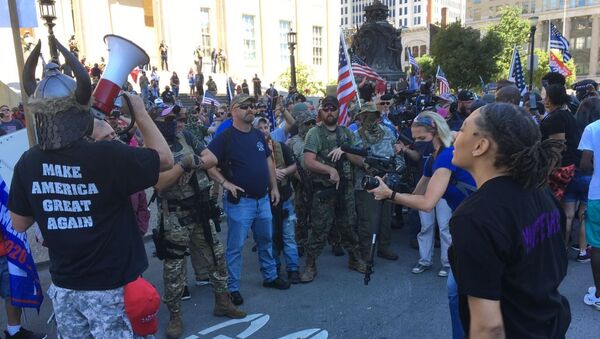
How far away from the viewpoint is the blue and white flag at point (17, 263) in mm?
3512

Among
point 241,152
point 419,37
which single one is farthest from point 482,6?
point 241,152

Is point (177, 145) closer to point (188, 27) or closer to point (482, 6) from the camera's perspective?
point (188, 27)

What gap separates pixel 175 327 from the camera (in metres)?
3.95

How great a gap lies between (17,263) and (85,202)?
2.03 metres

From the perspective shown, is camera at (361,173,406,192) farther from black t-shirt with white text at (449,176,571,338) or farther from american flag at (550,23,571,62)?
american flag at (550,23,571,62)

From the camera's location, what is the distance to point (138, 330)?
7.40 ft

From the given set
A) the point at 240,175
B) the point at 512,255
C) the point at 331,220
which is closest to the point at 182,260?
the point at 240,175

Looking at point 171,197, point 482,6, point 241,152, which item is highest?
point 482,6

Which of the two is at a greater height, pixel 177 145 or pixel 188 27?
pixel 188 27

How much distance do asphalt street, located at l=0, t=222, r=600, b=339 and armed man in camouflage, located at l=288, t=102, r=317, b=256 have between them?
0.68m

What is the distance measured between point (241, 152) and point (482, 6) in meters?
89.2

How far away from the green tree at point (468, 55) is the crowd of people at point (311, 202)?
21812mm

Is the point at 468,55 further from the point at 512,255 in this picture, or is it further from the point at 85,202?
the point at 85,202

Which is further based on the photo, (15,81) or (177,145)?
(15,81)
